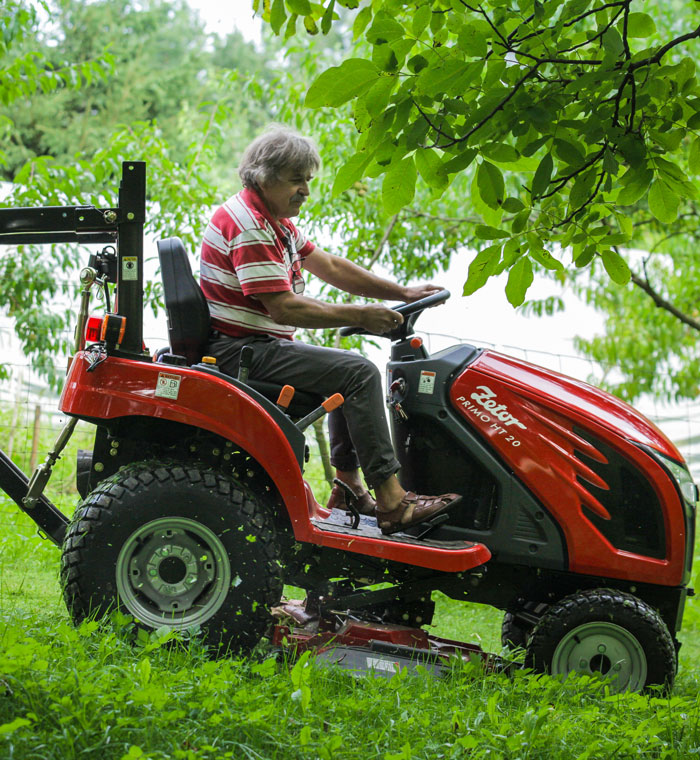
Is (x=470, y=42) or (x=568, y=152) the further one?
(x=568, y=152)

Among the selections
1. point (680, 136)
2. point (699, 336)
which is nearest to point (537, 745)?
point (680, 136)

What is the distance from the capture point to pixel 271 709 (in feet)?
7.53

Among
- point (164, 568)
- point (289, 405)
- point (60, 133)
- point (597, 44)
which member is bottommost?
point (164, 568)

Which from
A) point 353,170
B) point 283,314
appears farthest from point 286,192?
point 353,170

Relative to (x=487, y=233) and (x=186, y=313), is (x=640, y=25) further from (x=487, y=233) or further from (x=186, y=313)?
(x=186, y=313)

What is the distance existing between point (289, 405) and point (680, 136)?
153 centimetres

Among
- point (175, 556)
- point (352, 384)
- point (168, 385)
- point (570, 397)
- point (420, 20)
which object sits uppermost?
point (420, 20)

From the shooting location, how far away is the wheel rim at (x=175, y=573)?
2.88 m

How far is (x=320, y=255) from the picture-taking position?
12.6 ft

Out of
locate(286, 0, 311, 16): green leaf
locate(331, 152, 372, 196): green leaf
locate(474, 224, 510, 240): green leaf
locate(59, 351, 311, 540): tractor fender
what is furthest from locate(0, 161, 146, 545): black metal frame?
locate(474, 224, 510, 240): green leaf

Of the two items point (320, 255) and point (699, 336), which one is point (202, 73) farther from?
point (320, 255)

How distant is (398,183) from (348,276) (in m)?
1.61

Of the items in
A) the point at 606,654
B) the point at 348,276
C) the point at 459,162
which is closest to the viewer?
the point at 459,162

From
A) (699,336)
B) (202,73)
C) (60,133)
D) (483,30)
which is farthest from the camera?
(202,73)
